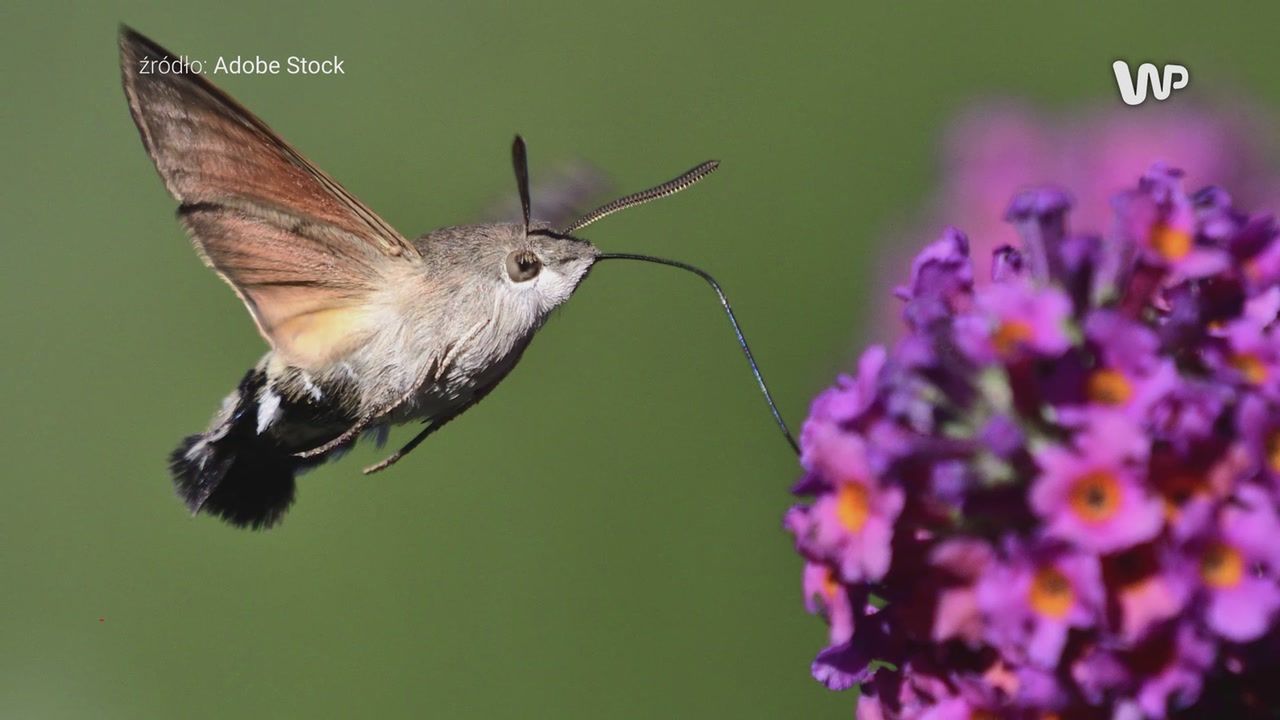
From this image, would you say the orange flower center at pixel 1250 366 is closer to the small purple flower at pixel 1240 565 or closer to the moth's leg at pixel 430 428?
the small purple flower at pixel 1240 565

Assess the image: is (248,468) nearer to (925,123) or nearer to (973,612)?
(973,612)

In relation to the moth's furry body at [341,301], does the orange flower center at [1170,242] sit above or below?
below

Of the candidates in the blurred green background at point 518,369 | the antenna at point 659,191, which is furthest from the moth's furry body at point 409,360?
the blurred green background at point 518,369

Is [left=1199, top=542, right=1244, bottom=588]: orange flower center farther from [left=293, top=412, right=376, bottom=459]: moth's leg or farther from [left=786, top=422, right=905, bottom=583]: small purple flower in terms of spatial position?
[left=293, top=412, right=376, bottom=459]: moth's leg

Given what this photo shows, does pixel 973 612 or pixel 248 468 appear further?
pixel 248 468

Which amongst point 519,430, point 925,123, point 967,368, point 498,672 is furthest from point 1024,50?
point 967,368

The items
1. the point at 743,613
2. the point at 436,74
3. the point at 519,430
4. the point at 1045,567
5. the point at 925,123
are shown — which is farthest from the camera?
the point at 436,74
